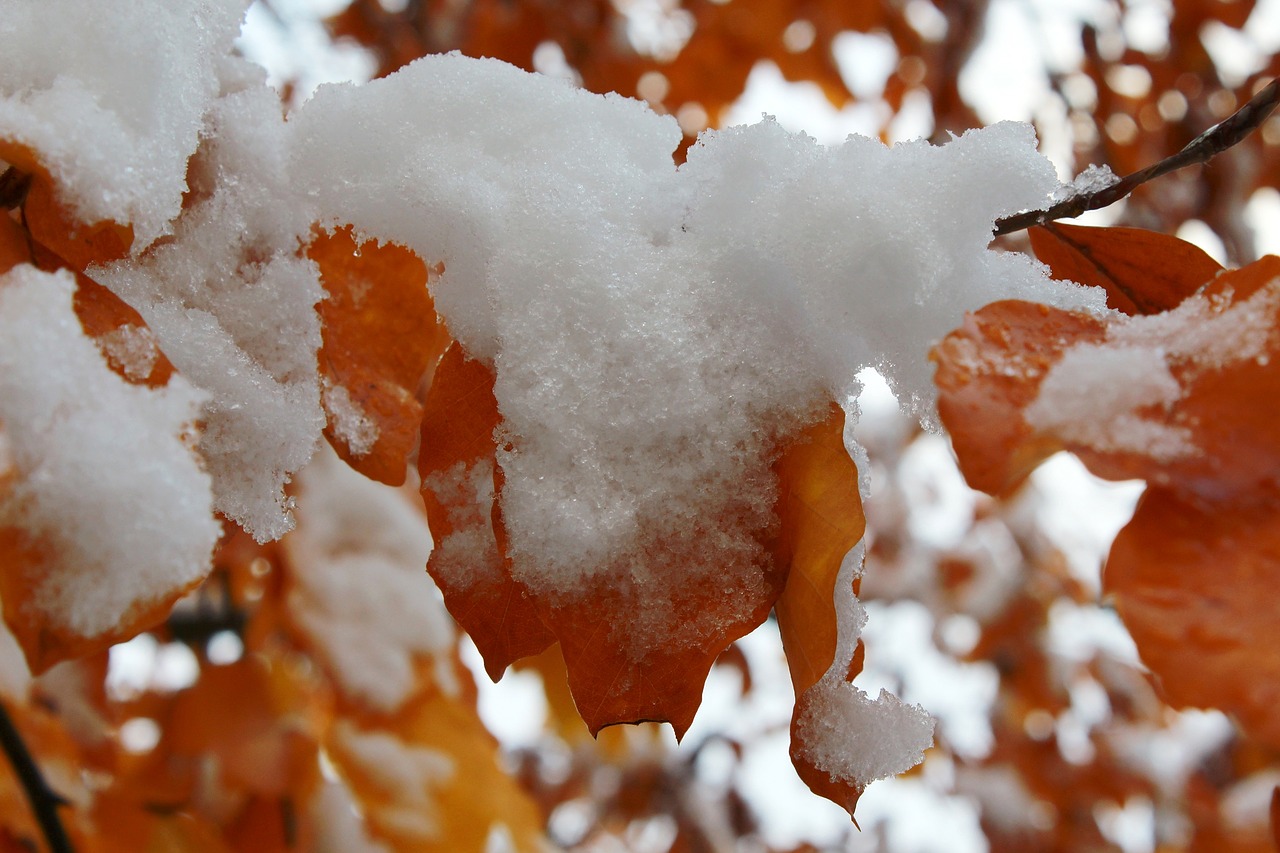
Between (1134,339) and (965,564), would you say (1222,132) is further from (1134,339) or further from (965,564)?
(965,564)

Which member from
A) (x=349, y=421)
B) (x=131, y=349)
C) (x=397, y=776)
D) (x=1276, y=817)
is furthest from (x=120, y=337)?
(x=397, y=776)

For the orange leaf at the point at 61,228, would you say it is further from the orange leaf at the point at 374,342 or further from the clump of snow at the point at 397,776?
the clump of snow at the point at 397,776

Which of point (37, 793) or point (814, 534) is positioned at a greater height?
point (814, 534)

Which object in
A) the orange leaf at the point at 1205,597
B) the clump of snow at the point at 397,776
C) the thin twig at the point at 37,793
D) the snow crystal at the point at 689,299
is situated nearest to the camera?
the orange leaf at the point at 1205,597

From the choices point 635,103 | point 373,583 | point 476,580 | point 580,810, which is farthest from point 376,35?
point 580,810

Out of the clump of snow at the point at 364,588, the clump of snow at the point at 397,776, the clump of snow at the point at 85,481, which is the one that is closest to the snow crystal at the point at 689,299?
the clump of snow at the point at 85,481

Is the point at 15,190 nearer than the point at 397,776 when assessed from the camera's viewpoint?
Yes

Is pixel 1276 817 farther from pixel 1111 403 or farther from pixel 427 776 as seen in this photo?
pixel 427 776
